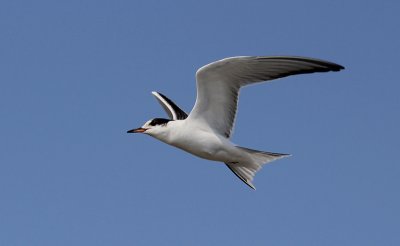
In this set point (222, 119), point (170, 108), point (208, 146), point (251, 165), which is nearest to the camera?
point (208, 146)

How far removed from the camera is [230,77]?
11.5 m

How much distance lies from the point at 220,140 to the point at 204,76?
1133 millimetres

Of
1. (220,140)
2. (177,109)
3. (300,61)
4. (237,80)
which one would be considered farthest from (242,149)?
(177,109)

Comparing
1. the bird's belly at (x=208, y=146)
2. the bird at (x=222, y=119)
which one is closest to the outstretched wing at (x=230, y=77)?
the bird at (x=222, y=119)

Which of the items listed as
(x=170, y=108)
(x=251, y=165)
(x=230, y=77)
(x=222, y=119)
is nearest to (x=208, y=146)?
(x=222, y=119)

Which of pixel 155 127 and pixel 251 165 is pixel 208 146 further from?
pixel 155 127

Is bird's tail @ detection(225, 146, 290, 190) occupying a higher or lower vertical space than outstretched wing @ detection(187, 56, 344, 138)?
lower

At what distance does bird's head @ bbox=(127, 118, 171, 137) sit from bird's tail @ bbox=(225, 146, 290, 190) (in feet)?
4.39

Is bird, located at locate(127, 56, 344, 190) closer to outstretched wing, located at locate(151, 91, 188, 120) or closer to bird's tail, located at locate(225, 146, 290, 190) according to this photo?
bird's tail, located at locate(225, 146, 290, 190)

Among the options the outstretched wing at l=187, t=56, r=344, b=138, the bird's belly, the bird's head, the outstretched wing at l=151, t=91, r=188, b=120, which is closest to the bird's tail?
the bird's belly

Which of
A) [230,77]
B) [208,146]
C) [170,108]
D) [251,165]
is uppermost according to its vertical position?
[170,108]

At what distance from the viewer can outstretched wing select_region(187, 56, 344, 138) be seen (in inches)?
426

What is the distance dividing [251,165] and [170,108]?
2.95m

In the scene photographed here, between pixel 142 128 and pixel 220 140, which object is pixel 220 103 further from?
pixel 142 128
